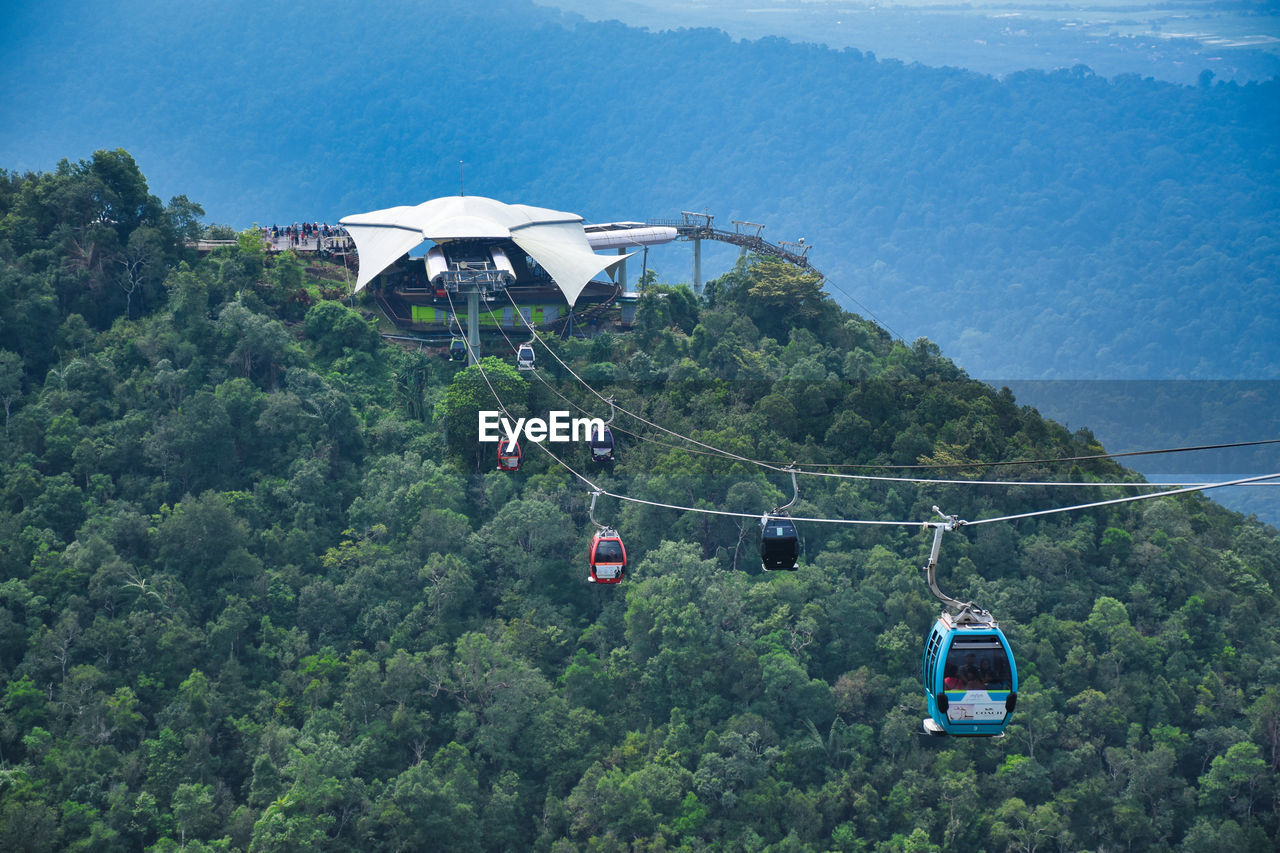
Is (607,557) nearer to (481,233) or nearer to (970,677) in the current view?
(970,677)

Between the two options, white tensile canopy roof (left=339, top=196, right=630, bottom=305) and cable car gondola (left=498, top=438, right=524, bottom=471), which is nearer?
cable car gondola (left=498, top=438, right=524, bottom=471)

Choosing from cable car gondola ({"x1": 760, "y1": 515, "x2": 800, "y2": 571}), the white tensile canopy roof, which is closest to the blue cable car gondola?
cable car gondola ({"x1": 760, "y1": 515, "x2": 800, "y2": 571})

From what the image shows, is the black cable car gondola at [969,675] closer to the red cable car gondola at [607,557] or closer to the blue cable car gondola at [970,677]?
the blue cable car gondola at [970,677]

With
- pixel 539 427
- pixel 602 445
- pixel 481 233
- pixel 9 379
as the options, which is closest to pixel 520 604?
pixel 539 427

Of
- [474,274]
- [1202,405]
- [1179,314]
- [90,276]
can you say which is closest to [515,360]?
[474,274]

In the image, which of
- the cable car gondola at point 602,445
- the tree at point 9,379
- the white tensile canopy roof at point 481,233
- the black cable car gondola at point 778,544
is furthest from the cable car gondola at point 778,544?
the tree at point 9,379

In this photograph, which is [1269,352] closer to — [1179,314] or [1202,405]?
[1179,314]

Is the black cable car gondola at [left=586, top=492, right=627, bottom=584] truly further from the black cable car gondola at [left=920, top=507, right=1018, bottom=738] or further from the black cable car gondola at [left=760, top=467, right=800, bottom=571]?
the black cable car gondola at [left=920, top=507, right=1018, bottom=738]
